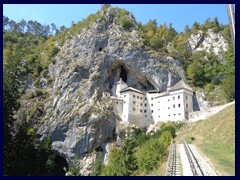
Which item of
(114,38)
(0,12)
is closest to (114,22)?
(114,38)

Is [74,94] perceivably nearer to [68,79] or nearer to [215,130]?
[68,79]

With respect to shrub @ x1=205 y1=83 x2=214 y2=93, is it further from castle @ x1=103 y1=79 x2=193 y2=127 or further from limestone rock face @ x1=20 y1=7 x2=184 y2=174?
limestone rock face @ x1=20 y1=7 x2=184 y2=174

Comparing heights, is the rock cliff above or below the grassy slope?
above

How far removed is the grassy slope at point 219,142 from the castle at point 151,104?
24.8ft

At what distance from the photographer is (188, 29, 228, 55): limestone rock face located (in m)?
60.3

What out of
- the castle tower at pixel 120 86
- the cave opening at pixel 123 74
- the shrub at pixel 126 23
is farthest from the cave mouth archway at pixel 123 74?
the shrub at pixel 126 23

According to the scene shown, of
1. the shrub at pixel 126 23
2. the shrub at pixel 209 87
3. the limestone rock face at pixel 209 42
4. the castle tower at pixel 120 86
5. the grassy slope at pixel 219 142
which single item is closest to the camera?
the grassy slope at pixel 219 142

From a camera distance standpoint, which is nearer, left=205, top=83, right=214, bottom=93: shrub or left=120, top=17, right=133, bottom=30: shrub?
left=205, top=83, right=214, bottom=93: shrub

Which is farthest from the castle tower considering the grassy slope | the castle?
the grassy slope

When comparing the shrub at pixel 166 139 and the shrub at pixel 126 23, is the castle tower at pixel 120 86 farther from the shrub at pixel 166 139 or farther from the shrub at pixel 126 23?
the shrub at pixel 166 139

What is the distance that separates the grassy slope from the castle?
7.57 metres

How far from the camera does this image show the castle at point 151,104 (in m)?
43.9

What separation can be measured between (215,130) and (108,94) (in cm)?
2265

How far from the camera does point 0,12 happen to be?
1492cm
